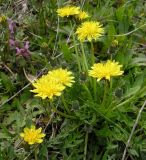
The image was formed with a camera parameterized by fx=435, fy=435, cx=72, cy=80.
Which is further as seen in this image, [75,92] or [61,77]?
[75,92]

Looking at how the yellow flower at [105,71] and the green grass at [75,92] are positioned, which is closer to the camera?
the yellow flower at [105,71]

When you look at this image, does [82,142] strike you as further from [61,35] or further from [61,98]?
[61,35]

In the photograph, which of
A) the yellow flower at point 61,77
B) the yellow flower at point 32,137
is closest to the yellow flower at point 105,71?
the yellow flower at point 61,77

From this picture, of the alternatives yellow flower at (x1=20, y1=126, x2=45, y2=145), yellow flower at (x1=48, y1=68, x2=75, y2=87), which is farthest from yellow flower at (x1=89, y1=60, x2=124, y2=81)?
yellow flower at (x1=20, y1=126, x2=45, y2=145)

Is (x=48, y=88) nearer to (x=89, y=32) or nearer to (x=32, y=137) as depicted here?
(x=32, y=137)

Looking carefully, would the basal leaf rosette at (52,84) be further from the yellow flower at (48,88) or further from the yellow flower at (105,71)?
the yellow flower at (105,71)

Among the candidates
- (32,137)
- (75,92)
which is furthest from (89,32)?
(32,137)

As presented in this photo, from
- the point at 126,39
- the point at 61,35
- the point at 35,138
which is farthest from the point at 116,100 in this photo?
the point at 61,35
